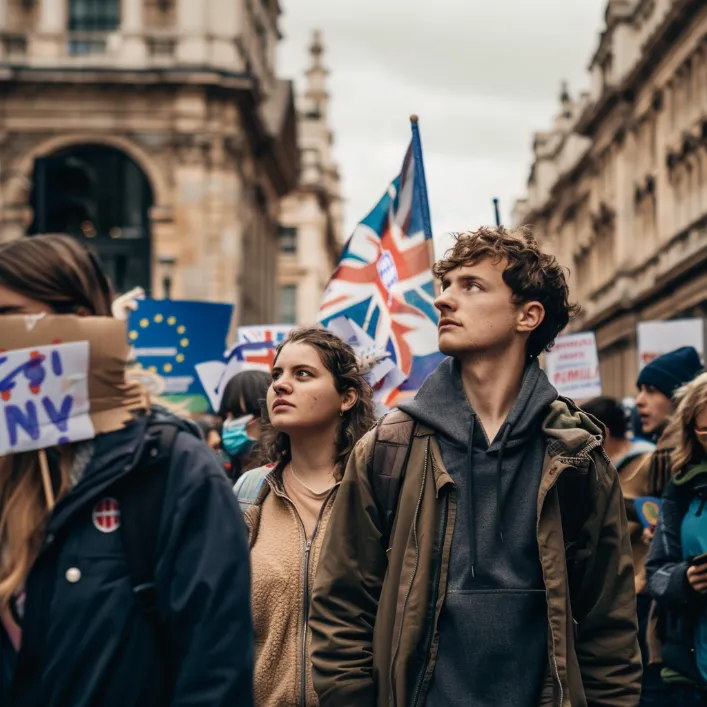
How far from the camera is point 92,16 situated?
3409 centimetres

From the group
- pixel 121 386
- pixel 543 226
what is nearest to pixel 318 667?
pixel 121 386

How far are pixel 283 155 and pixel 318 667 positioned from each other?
4234 centimetres

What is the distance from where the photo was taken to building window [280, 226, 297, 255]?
81.9 meters

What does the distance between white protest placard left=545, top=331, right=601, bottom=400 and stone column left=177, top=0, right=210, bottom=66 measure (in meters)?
21.5

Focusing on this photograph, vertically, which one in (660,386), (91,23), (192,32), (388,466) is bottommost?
(388,466)

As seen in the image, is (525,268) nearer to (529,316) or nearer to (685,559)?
(529,316)

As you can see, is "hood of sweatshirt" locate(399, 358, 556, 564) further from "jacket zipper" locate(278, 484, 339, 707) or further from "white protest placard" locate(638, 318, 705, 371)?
"white protest placard" locate(638, 318, 705, 371)

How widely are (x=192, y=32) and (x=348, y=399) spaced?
97.7 ft

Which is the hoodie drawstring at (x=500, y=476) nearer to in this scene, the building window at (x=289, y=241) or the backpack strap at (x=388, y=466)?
the backpack strap at (x=388, y=466)

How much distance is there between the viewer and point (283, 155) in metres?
45.3

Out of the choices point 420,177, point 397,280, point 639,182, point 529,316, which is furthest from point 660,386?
point 639,182

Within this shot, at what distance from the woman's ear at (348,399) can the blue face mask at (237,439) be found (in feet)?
6.10

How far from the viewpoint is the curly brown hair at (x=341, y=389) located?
4.92 m

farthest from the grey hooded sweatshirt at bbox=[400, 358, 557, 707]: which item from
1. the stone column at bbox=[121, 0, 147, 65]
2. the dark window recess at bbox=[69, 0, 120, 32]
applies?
the dark window recess at bbox=[69, 0, 120, 32]
